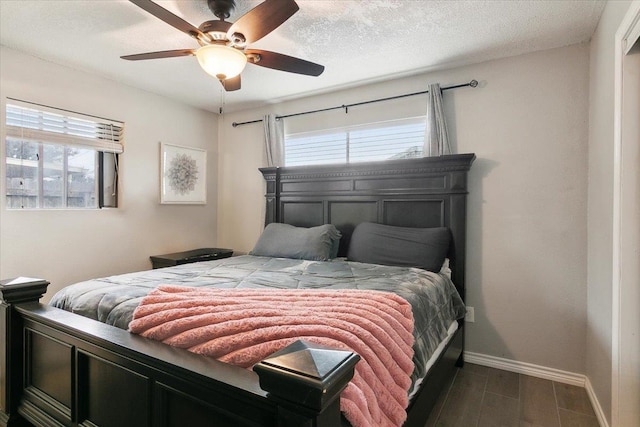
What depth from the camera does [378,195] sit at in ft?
9.84

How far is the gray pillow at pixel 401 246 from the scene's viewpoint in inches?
97.5

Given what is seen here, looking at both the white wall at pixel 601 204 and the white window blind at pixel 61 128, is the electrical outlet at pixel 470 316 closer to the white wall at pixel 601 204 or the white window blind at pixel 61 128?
the white wall at pixel 601 204

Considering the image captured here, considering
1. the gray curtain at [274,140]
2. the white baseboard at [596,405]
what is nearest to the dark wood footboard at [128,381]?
the white baseboard at [596,405]

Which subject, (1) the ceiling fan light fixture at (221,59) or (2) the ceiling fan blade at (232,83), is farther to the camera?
(2) the ceiling fan blade at (232,83)

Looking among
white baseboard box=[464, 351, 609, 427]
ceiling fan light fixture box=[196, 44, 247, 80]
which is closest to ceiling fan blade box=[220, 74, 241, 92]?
ceiling fan light fixture box=[196, 44, 247, 80]

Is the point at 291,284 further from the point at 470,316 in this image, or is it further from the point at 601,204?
the point at 601,204

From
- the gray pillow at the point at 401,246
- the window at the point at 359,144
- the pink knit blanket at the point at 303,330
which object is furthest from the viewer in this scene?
the window at the point at 359,144

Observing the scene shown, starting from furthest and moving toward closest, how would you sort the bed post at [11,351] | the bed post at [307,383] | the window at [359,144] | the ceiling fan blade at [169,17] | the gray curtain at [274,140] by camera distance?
the gray curtain at [274,140] → the window at [359,144] → the bed post at [11,351] → the ceiling fan blade at [169,17] → the bed post at [307,383]

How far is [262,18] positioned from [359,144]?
1.79 metres

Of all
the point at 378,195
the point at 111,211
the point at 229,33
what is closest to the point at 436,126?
the point at 378,195

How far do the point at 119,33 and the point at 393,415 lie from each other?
2738 mm

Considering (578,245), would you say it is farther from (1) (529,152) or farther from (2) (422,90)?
(2) (422,90)

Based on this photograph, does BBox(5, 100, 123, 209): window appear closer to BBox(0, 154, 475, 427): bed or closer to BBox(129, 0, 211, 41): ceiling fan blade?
BBox(0, 154, 475, 427): bed

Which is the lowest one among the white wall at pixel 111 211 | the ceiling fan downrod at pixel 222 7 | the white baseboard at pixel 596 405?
the white baseboard at pixel 596 405
